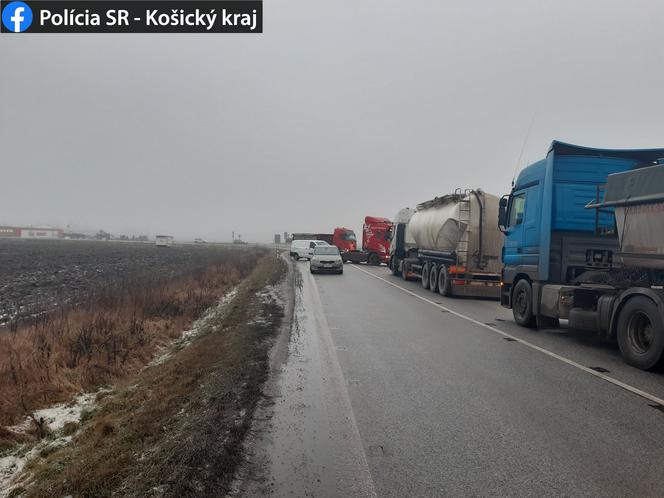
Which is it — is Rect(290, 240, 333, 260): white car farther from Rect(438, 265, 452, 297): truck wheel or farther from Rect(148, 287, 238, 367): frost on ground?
Rect(148, 287, 238, 367): frost on ground

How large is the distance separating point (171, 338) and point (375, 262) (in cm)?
2991

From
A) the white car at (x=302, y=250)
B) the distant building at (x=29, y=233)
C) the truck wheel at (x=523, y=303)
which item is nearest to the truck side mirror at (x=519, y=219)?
the truck wheel at (x=523, y=303)

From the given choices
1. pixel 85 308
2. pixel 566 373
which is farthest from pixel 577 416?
pixel 85 308

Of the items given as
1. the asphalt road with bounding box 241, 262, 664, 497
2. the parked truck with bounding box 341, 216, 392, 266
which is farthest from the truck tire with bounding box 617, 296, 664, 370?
the parked truck with bounding box 341, 216, 392, 266

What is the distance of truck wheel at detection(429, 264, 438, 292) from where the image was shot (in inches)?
733

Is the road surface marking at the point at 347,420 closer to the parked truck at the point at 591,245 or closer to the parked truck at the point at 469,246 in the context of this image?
the parked truck at the point at 591,245

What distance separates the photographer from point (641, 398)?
18.4 ft

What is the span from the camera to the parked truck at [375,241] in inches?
1533

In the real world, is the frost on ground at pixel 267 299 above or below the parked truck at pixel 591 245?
below

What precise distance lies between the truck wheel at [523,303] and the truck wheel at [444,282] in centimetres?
567

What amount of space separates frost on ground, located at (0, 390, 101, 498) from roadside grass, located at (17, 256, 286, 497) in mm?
157

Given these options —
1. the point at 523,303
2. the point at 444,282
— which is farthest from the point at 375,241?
the point at 523,303

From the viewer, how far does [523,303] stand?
1080 cm

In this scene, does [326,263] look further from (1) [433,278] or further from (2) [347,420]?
(2) [347,420]
